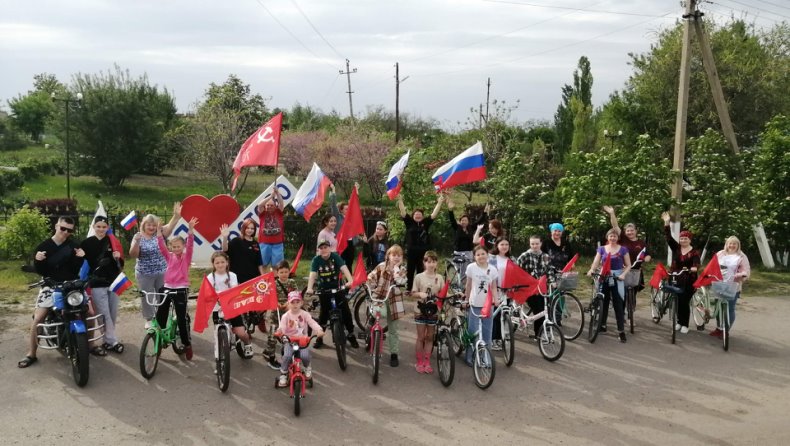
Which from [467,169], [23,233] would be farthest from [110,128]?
[467,169]

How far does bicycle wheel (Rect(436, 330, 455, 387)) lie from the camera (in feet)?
22.9

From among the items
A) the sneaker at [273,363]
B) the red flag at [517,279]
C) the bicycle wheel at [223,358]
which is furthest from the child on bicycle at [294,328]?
the red flag at [517,279]

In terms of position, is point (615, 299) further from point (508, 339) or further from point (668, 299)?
point (508, 339)

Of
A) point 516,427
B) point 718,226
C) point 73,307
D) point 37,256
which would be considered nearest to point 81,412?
point 73,307

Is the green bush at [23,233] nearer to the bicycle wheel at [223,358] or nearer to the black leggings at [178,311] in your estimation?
the black leggings at [178,311]

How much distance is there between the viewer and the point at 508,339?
796 centimetres

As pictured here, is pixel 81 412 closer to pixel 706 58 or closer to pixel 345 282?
pixel 345 282

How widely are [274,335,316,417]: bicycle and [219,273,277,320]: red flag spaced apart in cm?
54

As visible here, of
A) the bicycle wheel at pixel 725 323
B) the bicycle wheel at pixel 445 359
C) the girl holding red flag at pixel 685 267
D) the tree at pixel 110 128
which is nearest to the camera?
the bicycle wheel at pixel 445 359

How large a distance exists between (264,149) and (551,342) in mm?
5239

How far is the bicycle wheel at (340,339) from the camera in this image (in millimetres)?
7316

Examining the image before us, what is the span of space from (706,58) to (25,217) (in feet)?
52.7

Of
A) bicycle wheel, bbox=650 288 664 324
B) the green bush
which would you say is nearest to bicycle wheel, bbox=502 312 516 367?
bicycle wheel, bbox=650 288 664 324

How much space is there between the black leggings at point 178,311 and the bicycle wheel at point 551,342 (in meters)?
4.48
